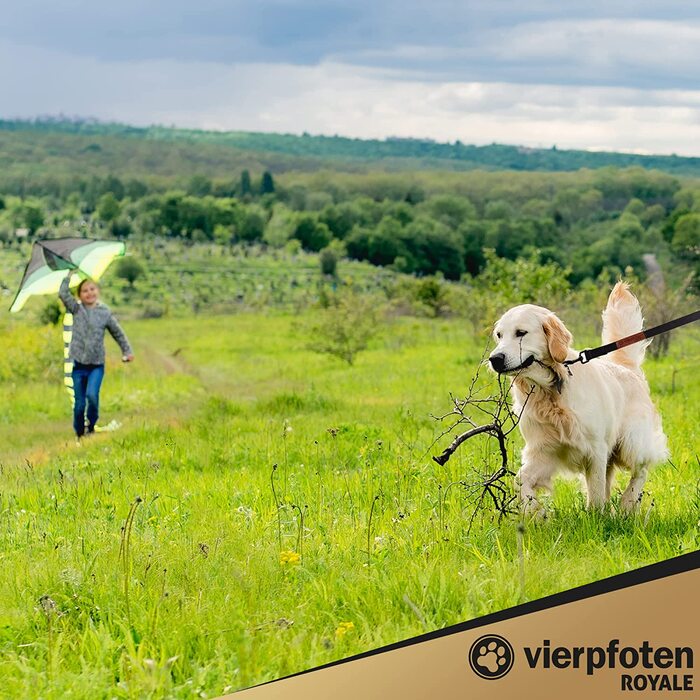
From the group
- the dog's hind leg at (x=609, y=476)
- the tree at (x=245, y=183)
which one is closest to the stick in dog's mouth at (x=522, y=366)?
the dog's hind leg at (x=609, y=476)

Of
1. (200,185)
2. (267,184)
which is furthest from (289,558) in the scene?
(200,185)

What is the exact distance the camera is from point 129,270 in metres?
59.4

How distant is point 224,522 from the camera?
4.84 metres

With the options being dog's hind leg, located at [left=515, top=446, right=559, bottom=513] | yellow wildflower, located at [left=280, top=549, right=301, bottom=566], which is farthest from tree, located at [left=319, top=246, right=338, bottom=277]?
yellow wildflower, located at [left=280, top=549, right=301, bottom=566]

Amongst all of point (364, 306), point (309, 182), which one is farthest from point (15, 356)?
point (309, 182)

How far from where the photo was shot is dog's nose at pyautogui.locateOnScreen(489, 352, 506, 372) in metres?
4.03

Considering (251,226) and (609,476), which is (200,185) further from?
(609,476)

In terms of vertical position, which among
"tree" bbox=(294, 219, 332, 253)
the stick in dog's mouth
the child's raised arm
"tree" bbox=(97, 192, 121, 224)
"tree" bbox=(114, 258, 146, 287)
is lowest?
"tree" bbox=(114, 258, 146, 287)

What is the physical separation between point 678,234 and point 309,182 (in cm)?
5329

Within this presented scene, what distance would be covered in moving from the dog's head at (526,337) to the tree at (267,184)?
87083 mm

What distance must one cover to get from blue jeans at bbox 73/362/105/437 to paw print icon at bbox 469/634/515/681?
8357 millimetres

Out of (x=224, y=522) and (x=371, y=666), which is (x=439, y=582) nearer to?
(x=371, y=666)

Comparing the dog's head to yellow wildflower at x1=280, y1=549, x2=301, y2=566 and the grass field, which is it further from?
yellow wildflower at x1=280, y1=549, x2=301, y2=566

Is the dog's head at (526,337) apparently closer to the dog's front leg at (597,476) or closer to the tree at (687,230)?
the dog's front leg at (597,476)
